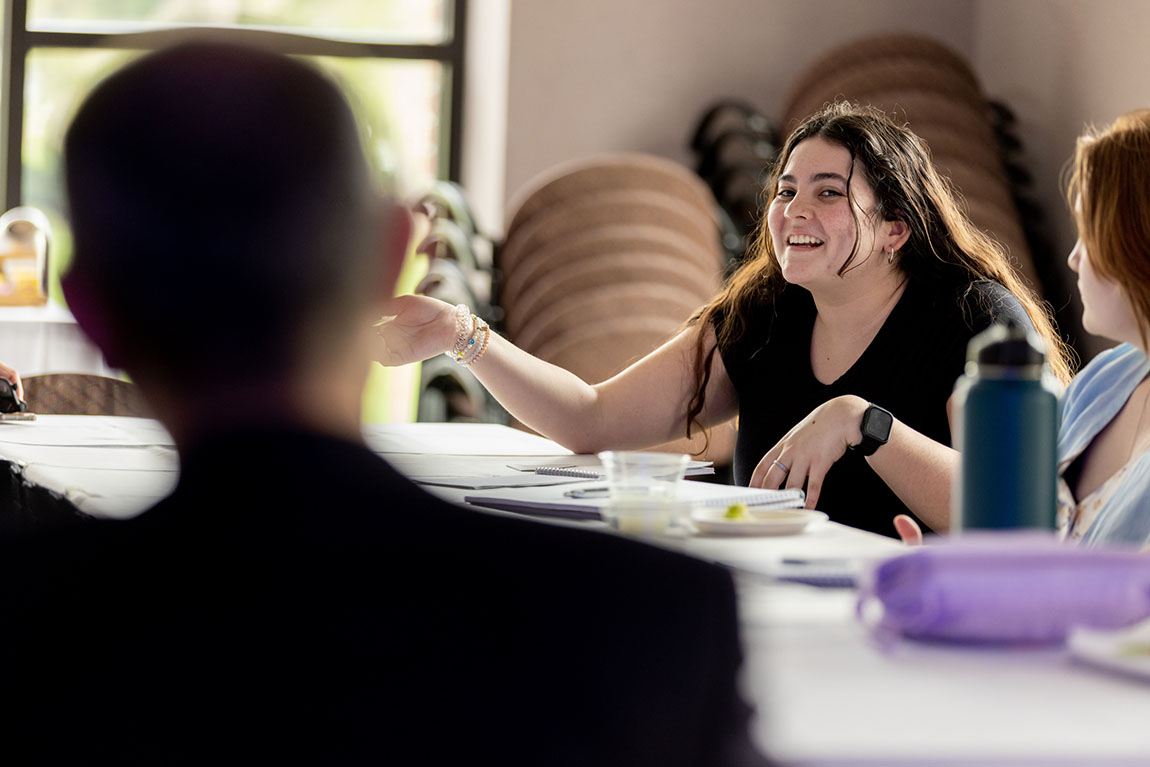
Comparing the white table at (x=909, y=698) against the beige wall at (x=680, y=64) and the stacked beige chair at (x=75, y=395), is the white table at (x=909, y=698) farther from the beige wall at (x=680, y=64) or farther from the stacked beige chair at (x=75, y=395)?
the beige wall at (x=680, y=64)

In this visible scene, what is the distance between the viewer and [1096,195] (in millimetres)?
1158

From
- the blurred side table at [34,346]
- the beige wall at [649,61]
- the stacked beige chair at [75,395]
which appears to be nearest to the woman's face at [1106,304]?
the stacked beige chair at [75,395]

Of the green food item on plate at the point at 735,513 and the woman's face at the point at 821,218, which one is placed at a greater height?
the woman's face at the point at 821,218

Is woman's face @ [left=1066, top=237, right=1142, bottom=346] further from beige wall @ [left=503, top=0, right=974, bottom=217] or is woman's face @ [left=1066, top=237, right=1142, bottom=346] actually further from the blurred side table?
beige wall @ [left=503, top=0, right=974, bottom=217]

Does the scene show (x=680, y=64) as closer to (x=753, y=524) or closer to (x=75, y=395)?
(x=75, y=395)

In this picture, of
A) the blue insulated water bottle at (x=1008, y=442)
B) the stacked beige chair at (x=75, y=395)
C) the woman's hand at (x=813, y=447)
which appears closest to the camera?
the blue insulated water bottle at (x=1008, y=442)

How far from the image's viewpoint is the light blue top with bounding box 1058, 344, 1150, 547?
1.19 m

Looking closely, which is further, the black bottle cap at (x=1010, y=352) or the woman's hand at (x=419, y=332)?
the woman's hand at (x=419, y=332)

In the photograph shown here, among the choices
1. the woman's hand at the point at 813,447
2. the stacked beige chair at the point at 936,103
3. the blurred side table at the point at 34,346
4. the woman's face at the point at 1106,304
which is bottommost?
the woman's hand at the point at 813,447

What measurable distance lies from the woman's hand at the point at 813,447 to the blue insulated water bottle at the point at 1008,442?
2.19ft

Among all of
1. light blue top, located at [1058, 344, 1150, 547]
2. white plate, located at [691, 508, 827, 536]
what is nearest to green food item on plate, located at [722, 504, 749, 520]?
white plate, located at [691, 508, 827, 536]

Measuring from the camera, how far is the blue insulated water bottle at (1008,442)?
2.57 ft

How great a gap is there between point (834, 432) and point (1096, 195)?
0.44 m

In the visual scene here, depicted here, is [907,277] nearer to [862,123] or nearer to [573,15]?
[862,123]
